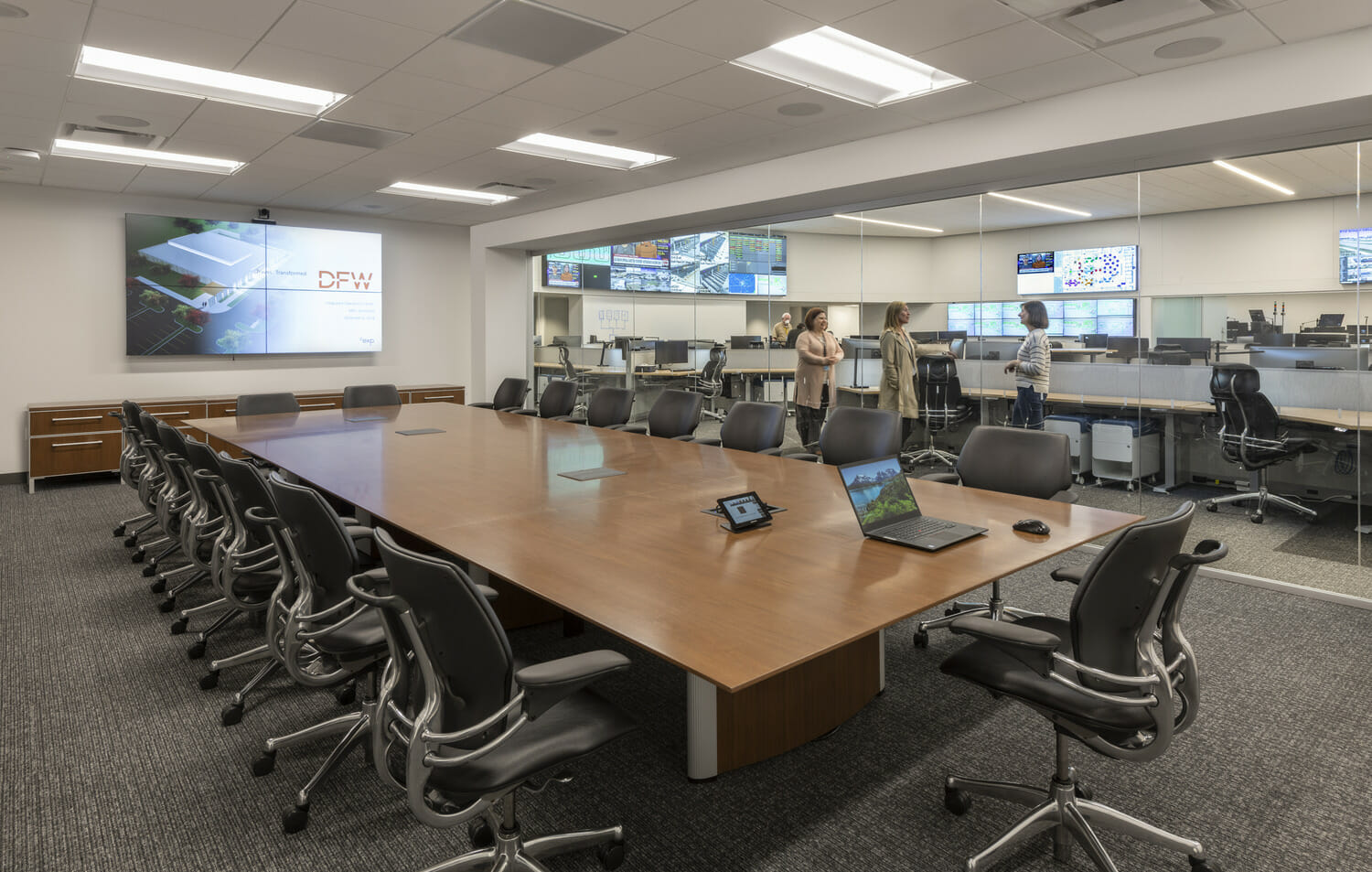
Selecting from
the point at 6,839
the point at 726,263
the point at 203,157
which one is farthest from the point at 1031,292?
the point at 203,157

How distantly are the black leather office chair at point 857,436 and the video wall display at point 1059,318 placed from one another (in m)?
2.04

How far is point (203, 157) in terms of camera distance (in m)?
6.54

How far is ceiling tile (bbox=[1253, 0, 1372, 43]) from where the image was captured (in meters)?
3.35

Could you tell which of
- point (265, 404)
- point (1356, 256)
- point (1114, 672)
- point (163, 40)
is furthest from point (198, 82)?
point (1356, 256)

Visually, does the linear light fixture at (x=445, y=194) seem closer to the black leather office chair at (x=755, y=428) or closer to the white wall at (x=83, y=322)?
the white wall at (x=83, y=322)

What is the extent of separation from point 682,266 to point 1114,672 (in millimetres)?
7193

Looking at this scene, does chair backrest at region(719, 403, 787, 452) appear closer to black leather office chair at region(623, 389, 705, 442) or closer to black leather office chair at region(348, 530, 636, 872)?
black leather office chair at region(623, 389, 705, 442)

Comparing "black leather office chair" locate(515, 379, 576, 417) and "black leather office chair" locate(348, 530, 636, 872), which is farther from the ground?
"black leather office chair" locate(515, 379, 576, 417)

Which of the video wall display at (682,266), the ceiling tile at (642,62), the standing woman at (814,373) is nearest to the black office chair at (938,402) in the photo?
the standing woman at (814,373)

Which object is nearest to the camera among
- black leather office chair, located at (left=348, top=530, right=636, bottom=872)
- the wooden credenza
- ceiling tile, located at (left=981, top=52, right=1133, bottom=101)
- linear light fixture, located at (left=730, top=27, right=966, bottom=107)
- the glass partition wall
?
black leather office chair, located at (left=348, top=530, right=636, bottom=872)

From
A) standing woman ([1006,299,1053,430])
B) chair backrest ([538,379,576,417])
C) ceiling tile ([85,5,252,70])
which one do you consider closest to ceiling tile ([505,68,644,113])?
ceiling tile ([85,5,252,70])

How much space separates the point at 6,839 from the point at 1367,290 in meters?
6.12

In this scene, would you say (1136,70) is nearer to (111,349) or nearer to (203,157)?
(203,157)

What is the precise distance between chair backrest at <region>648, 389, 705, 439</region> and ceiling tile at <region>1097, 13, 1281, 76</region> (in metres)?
3.14
